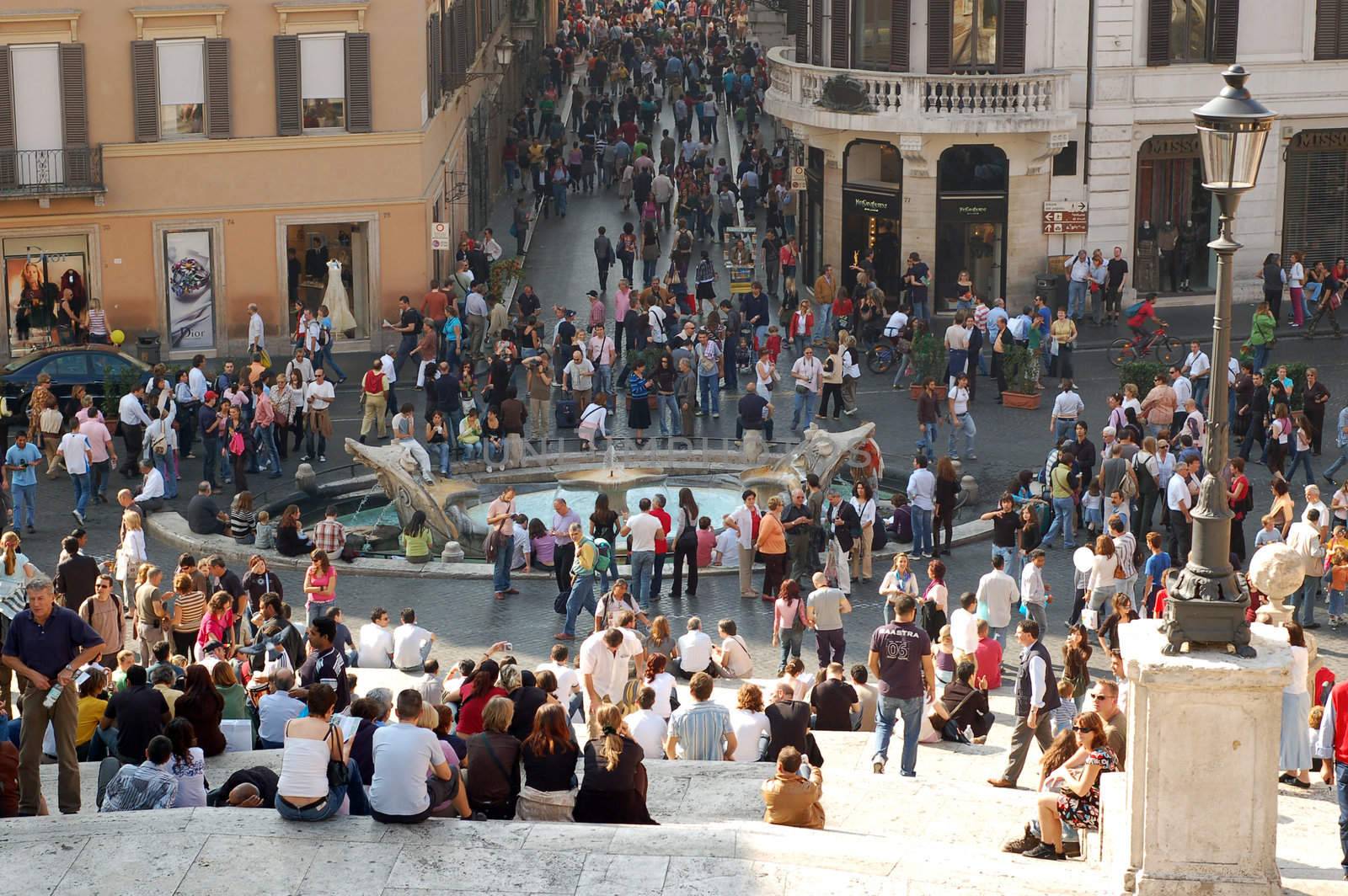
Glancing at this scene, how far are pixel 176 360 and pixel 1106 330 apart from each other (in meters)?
15.7

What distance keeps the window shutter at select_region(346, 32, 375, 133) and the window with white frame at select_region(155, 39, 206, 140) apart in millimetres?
2317

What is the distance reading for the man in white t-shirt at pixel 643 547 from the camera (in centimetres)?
2325

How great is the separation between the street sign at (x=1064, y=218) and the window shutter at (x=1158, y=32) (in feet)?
9.32

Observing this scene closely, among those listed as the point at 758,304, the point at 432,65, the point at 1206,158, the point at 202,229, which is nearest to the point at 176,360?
the point at 202,229

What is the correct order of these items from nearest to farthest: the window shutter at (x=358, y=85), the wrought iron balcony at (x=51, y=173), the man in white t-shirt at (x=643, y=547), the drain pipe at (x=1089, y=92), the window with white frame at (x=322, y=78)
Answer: the man in white t-shirt at (x=643, y=547) → the wrought iron balcony at (x=51, y=173) → the window with white frame at (x=322, y=78) → the window shutter at (x=358, y=85) → the drain pipe at (x=1089, y=92)

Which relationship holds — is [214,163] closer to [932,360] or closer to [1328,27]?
[932,360]

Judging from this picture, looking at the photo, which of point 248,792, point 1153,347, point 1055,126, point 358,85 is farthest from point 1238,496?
point 358,85

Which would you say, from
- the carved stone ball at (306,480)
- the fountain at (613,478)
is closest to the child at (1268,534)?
the fountain at (613,478)

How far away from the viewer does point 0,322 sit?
1412 inches

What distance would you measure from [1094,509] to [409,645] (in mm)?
8917

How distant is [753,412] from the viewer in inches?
1178

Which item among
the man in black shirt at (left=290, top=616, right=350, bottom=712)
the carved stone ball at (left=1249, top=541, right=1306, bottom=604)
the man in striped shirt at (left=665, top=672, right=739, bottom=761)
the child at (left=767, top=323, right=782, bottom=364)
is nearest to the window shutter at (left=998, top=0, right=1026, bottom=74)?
the child at (left=767, top=323, right=782, bottom=364)

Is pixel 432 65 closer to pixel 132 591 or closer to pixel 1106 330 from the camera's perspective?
pixel 1106 330

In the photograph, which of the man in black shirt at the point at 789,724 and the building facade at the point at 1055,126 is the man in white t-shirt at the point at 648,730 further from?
the building facade at the point at 1055,126
